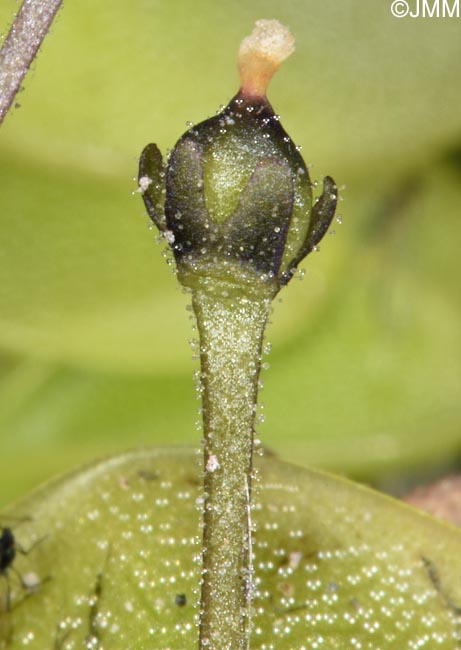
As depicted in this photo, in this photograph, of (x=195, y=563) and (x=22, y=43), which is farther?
(x=195, y=563)

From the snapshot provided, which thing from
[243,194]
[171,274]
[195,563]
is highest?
[171,274]

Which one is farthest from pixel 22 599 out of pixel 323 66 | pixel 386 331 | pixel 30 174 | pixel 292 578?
pixel 386 331

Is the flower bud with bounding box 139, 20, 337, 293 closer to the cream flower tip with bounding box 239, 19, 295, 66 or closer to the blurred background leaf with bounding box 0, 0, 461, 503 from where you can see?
the cream flower tip with bounding box 239, 19, 295, 66

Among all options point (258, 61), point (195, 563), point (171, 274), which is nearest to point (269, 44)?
point (258, 61)

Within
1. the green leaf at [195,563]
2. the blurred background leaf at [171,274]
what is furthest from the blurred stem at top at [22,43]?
the blurred background leaf at [171,274]

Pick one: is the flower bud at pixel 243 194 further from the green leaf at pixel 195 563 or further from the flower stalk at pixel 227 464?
the green leaf at pixel 195 563

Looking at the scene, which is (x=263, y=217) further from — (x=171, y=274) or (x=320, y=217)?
(x=171, y=274)
